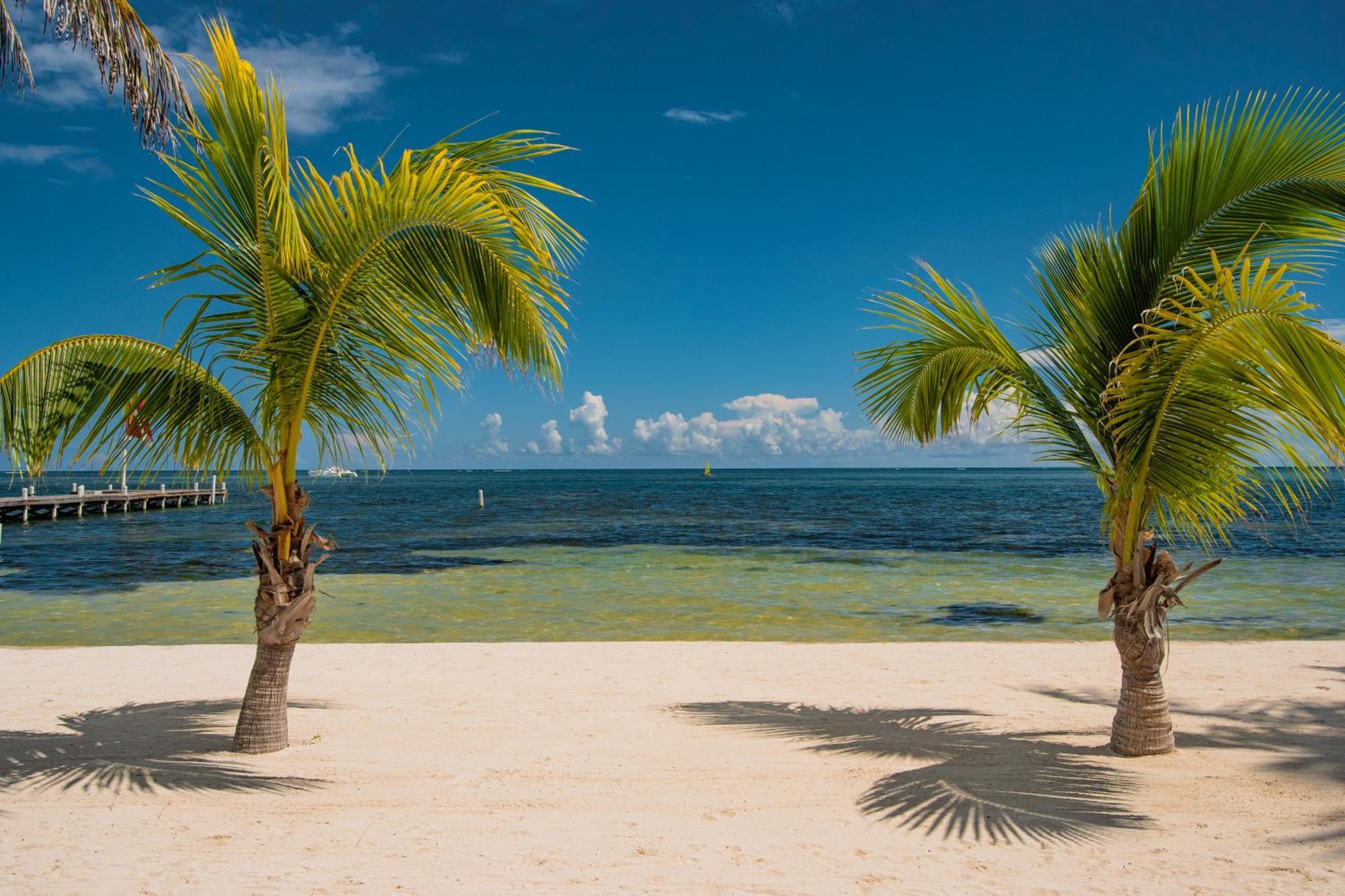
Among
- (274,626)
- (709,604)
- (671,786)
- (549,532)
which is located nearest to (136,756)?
(274,626)

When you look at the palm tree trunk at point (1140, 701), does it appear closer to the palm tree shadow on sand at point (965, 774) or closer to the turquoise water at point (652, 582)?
the palm tree shadow on sand at point (965, 774)

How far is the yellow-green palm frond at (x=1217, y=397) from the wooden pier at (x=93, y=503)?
33.0 m

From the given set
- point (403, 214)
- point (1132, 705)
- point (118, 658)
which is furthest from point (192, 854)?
point (118, 658)

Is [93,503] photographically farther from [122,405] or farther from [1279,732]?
[1279,732]

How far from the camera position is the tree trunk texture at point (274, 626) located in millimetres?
5156

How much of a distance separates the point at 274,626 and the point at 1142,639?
532 cm

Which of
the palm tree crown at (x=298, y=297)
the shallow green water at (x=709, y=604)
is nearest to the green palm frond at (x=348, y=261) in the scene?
the palm tree crown at (x=298, y=297)

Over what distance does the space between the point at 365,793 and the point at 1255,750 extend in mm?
5707

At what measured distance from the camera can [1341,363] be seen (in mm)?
3385

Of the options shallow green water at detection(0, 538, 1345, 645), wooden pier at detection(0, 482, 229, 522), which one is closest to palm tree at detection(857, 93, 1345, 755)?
shallow green water at detection(0, 538, 1345, 645)

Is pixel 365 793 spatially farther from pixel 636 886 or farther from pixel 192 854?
pixel 636 886

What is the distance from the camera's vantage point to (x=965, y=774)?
16.9 ft

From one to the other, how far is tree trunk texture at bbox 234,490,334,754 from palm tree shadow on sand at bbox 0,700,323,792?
10.3 inches

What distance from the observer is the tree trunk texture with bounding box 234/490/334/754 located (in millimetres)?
5156
